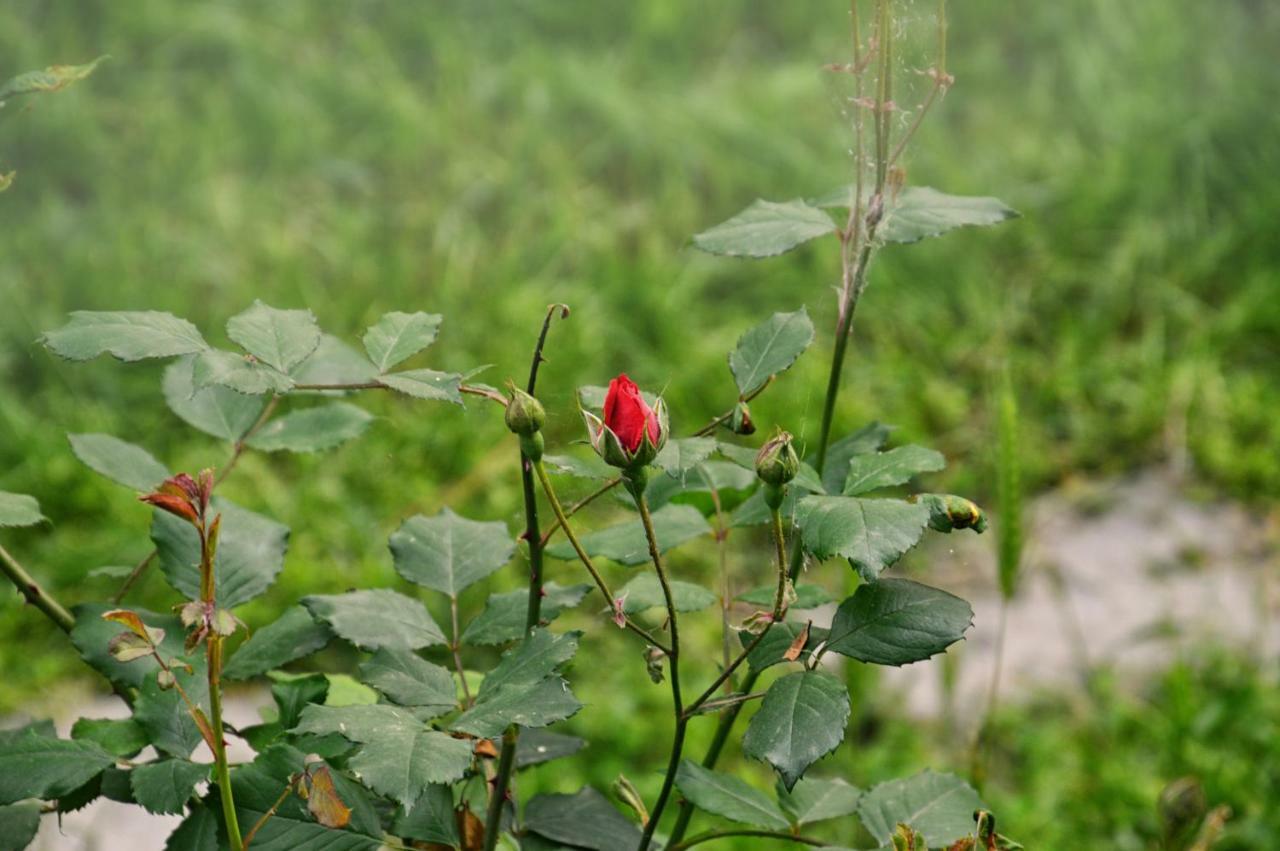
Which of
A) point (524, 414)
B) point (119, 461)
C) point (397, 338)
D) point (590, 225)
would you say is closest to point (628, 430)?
point (524, 414)

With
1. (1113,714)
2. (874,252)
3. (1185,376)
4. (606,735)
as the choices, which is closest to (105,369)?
(606,735)

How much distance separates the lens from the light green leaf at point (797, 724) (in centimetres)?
60

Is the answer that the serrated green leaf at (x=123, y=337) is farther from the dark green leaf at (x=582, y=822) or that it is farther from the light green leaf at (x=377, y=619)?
the dark green leaf at (x=582, y=822)

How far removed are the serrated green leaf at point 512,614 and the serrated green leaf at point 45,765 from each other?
190mm

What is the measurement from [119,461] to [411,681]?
0.86 feet

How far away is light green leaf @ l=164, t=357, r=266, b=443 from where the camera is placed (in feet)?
2.89

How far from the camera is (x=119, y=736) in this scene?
0.70m

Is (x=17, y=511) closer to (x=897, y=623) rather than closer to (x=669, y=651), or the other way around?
(x=669, y=651)

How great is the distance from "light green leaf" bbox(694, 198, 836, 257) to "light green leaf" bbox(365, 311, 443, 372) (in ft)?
0.53

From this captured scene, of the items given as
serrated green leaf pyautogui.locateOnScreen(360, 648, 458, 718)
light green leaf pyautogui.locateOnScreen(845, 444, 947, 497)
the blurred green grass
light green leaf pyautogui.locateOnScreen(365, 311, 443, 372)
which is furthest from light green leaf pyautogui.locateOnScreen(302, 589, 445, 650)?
the blurred green grass

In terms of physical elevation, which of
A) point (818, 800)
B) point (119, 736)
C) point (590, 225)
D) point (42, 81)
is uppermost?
point (42, 81)

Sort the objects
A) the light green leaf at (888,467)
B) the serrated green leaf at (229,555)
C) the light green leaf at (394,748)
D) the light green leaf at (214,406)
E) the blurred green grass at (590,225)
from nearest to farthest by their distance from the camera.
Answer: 1. the light green leaf at (394,748)
2. the light green leaf at (888,467)
3. the serrated green leaf at (229,555)
4. the light green leaf at (214,406)
5. the blurred green grass at (590,225)

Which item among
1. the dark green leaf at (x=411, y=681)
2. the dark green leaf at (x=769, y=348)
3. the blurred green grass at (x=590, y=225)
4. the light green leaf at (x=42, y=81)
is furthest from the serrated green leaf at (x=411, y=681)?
the blurred green grass at (x=590, y=225)

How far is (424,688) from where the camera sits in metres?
0.66
